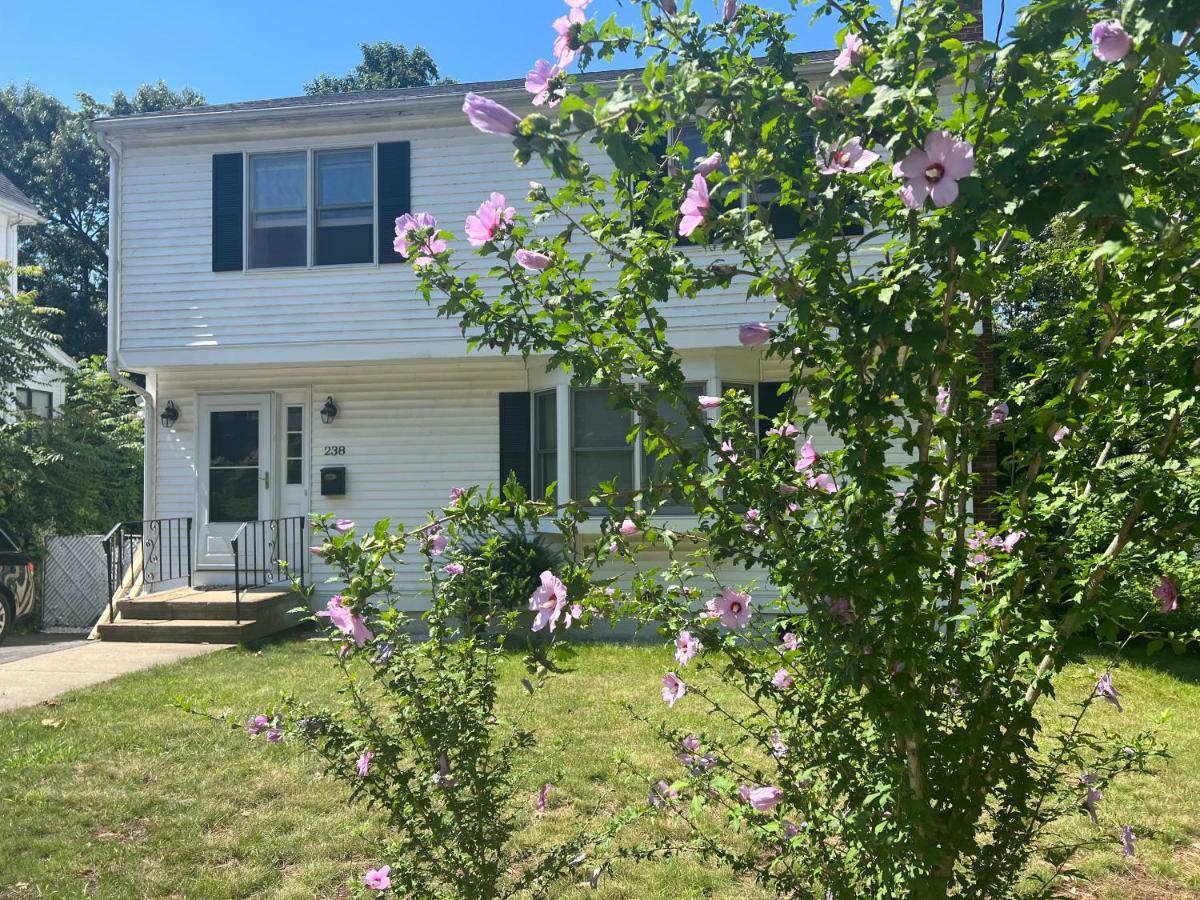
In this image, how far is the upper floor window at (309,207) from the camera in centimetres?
1019

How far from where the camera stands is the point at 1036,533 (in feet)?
7.38

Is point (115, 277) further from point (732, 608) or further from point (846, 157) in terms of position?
point (846, 157)

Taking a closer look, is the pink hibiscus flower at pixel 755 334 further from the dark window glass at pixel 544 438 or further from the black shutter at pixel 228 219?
the black shutter at pixel 228 219

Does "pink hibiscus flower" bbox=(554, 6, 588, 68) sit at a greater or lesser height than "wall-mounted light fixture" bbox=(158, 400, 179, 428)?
greater

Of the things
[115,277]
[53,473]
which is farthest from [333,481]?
[53,473]

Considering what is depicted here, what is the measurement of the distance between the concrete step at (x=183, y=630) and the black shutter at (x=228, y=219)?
396cm

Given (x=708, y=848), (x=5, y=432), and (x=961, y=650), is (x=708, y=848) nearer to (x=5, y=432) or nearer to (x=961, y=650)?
(x=961, y=650)

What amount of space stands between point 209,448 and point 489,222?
956 centimetres

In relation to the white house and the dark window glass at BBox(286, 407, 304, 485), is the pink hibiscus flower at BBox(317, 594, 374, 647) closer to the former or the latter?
the white house

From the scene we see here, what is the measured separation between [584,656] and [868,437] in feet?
21.2

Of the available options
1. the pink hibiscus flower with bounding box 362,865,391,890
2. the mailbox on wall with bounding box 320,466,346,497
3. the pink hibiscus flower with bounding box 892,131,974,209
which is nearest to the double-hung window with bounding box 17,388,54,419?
the mailbox on wall with bounding box 320,466,346,497

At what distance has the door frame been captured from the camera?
34.7ft

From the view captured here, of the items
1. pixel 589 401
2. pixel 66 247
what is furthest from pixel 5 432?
pixel 66 247

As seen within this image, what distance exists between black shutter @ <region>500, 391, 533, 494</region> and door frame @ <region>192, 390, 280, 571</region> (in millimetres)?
2802
